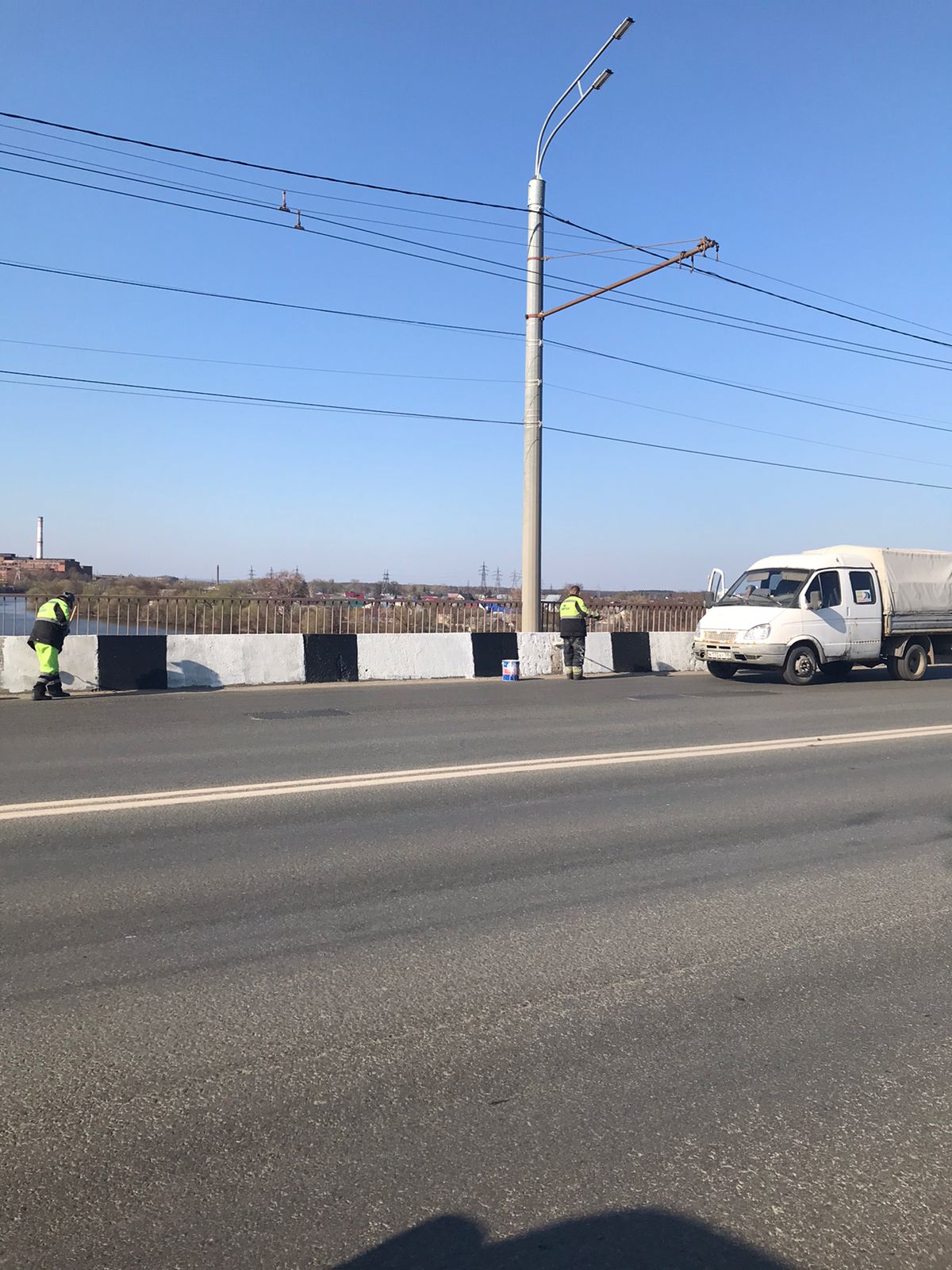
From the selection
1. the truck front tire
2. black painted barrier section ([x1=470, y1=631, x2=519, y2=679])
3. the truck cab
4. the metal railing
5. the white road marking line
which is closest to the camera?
the white road marking line

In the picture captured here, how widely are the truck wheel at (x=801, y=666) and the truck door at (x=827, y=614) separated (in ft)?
0.82

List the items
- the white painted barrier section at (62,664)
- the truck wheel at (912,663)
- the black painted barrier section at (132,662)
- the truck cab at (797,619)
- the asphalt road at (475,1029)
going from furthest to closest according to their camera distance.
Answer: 1. the truck wheel at (912,663)
2. the truck cab at (797,619)
3. the black painted barrier section at (132,662)
4. the white painted barrier section at (62,664)
5. the asphalt road at (475,1029)

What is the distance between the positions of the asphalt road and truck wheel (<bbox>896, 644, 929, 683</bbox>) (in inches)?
484

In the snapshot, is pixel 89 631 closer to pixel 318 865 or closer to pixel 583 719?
pixel 583 719

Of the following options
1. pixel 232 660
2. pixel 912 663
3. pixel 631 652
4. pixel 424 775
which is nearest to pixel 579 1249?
pixel 424 775

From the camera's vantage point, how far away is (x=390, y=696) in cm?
1424

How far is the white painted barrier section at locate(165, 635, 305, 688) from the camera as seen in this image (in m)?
15.3

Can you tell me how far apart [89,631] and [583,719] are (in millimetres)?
7433

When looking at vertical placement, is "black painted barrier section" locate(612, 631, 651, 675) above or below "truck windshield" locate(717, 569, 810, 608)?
below

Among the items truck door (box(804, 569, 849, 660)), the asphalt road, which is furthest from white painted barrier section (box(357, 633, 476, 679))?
the asphalt road

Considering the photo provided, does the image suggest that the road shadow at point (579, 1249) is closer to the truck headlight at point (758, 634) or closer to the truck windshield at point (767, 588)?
the truck headlight at point (758, 634)

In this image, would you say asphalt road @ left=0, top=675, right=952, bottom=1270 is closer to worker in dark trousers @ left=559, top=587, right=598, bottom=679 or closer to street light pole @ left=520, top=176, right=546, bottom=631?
worker in dark trousers @ left=559, top=587, right=598, bottom=679

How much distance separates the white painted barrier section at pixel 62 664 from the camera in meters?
14.0

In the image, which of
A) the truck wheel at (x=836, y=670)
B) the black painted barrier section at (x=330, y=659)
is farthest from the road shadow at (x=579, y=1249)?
the truck wheel at (x=836, y=670)
